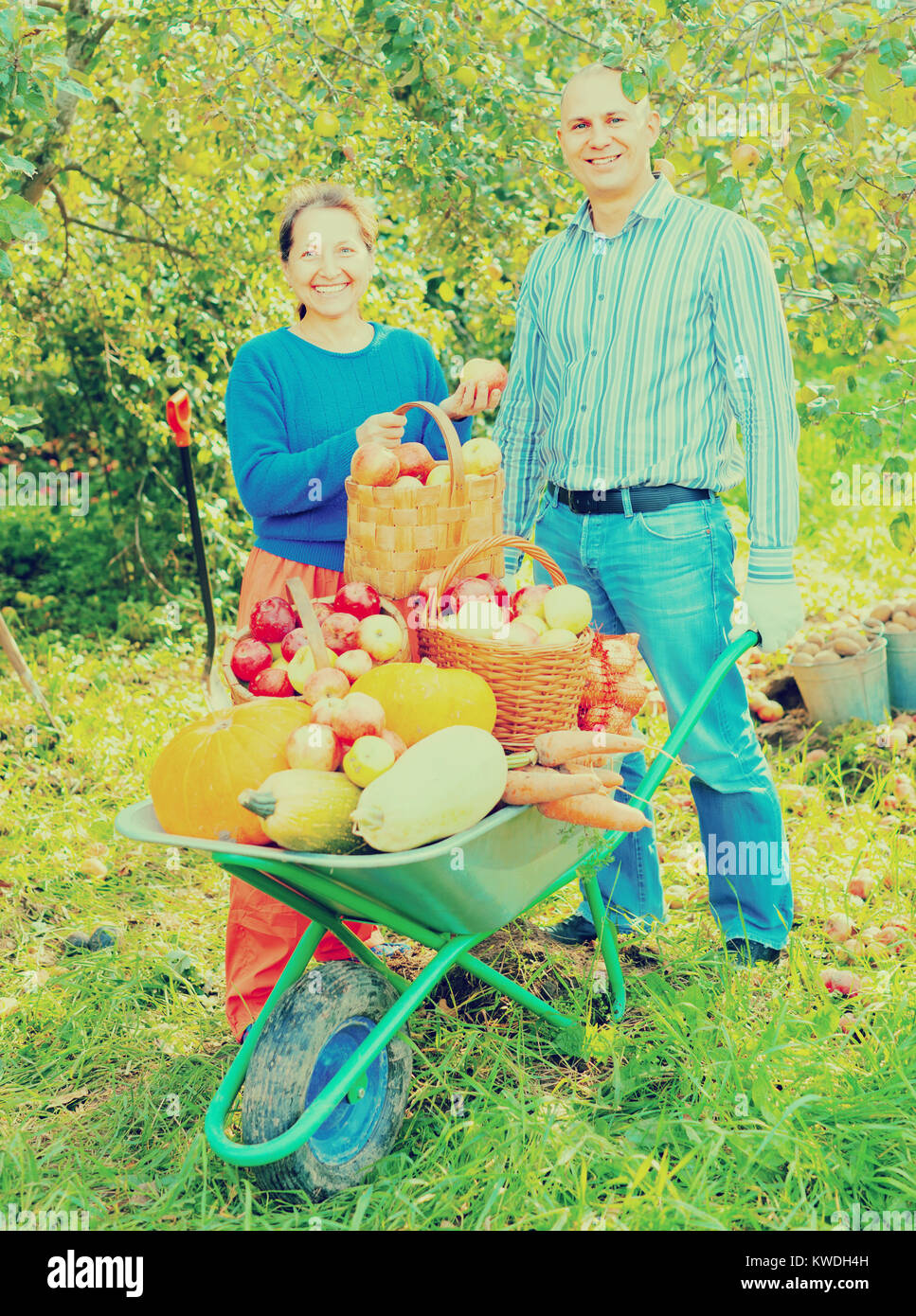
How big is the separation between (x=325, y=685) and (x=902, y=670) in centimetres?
318

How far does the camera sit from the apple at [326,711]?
1.95m

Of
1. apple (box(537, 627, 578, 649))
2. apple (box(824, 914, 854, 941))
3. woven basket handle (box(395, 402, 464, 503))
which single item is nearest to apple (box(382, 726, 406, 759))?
apple (box(537, 627, 578, 649))

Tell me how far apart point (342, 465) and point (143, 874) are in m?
1.75

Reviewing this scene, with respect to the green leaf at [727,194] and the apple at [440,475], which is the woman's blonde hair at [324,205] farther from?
the green leaf at [727,194]

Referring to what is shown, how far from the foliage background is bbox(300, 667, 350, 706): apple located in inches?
47.8

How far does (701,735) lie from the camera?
2.92 meters

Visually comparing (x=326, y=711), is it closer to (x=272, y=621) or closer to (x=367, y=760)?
(x=367, y=760)

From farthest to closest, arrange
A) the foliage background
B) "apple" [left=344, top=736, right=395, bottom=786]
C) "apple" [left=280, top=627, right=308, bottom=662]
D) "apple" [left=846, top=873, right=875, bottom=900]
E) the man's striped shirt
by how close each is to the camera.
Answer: "apple" [left=846, top=873, right=875, bottom=900] → the foliage background → the man's striped shirt → "apple" [left=280, top=627, right=308, bottom=662] → "apple" [left=344, top=736, right=395, bottom=786]

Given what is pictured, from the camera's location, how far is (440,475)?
238 cm

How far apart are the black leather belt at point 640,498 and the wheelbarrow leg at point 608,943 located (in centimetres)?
87

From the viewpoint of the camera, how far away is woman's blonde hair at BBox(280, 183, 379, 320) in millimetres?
2777

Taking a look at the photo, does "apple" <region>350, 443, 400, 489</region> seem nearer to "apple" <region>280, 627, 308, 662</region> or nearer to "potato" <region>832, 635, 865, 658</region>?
"apple" <region>280, 627, 308, 662</region>

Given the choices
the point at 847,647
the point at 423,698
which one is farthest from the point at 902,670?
the point at 423,698

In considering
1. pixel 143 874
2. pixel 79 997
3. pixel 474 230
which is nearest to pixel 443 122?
pixel 474 230
